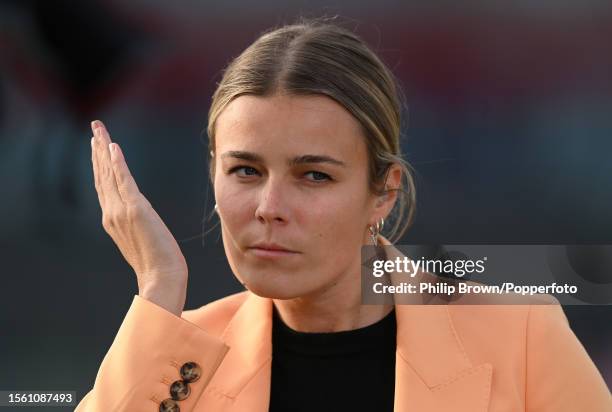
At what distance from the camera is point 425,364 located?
7.93ft

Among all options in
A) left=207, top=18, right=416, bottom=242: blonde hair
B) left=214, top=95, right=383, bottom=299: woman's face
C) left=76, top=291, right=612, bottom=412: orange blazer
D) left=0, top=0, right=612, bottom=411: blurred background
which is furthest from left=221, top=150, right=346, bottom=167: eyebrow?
left=0, top=0, right=612, bottom=411: blurred background

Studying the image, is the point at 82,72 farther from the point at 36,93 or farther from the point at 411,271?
the point at 411,271

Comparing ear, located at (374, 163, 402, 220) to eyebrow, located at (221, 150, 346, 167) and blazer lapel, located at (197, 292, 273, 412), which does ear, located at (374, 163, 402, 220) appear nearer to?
eyebrow, located at (221, 150, 346, 167)

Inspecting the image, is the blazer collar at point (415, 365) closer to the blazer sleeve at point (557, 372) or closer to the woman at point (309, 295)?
the woman at point (309, 295)

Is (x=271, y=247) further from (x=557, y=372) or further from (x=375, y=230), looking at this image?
(x=557, y=372)

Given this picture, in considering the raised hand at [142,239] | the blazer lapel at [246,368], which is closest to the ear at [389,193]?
the blazer lapel at [246,368]

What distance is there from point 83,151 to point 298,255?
2083 millimetres

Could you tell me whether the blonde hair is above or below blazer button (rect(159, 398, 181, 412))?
above

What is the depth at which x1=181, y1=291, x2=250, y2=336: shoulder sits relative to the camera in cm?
269

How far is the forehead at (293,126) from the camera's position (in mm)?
2281

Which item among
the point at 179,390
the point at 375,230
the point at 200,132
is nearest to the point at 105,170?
the point at 179,390

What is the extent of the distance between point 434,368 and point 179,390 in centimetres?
64

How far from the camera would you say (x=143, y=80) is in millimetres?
4102

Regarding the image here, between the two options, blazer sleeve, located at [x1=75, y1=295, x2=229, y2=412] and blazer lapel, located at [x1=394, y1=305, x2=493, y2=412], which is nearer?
blazer sleeve, located at [x1=75, y1=295, x2=229, y2=412]
